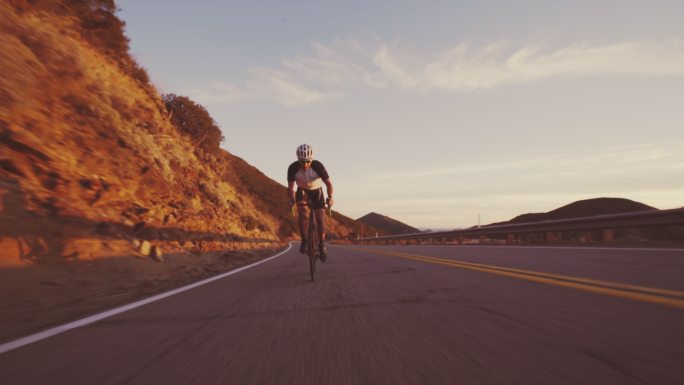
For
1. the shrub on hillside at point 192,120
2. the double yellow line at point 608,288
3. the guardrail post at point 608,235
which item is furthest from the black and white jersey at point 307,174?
the shrub on hillside at point 192,120

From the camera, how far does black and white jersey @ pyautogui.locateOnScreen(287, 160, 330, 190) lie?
29.4 ft

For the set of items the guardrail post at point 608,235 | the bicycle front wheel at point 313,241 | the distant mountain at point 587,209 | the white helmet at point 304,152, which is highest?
the distant mountain at point 587,209

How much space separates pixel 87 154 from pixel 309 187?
21.3 feet

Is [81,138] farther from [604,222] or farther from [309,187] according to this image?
[604,222]

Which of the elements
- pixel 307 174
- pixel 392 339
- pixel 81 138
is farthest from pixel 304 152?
pixel 81 138

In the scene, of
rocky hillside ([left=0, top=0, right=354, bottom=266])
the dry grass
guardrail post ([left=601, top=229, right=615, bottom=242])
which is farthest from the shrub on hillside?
guardrail post ([left=601, top=229, right=615, bottom=242])

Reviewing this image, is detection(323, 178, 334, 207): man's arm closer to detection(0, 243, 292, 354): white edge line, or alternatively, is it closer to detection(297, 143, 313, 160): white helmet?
detection(297, 143, 313, 160): white helmet

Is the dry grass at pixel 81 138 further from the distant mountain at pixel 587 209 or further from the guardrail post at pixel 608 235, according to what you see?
the distant mountain at pixel 587 209

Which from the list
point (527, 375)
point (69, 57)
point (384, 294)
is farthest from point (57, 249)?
point (69, 57)

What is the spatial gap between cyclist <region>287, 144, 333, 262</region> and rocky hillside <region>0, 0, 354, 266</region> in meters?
3.73

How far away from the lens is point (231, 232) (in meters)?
20.7

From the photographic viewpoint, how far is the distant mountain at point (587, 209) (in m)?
Result: 28.6

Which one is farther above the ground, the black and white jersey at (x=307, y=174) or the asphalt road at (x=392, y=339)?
the black and white jersey at (x=307, y=174)

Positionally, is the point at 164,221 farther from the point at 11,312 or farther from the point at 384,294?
the point at 384,294
